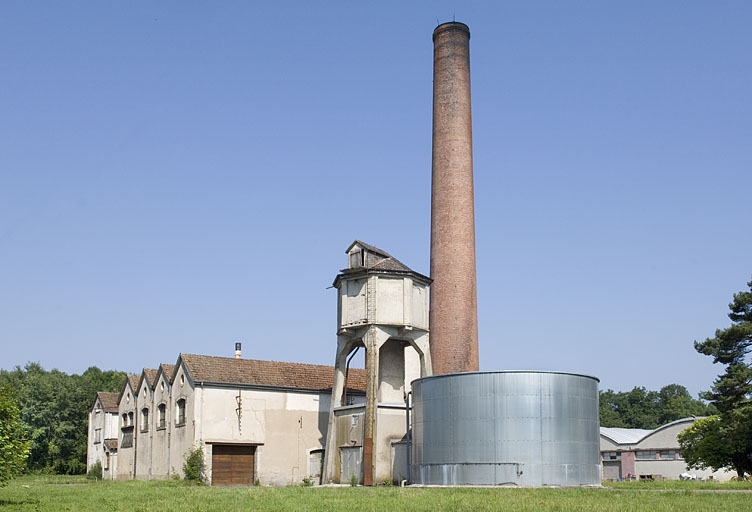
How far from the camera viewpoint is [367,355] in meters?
40.4

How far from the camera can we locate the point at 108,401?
65500 mm

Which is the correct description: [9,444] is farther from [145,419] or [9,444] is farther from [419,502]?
[145,419]

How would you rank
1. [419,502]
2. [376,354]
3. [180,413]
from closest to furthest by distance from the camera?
[419,502]
[376,354]
[180,413]

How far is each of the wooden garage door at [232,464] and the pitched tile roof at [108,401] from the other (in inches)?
893

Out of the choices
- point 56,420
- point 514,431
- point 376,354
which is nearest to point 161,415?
point 376,354

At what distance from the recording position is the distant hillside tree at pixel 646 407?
373 ft

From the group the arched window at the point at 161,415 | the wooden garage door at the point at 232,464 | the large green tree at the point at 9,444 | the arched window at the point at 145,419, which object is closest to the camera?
the large green tree at the point at 9,444

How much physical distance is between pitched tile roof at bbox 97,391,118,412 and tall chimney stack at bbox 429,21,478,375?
103ft

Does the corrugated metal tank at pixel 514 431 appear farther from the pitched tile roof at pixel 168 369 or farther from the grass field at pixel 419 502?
the pitched tile roof at pixel 168 369

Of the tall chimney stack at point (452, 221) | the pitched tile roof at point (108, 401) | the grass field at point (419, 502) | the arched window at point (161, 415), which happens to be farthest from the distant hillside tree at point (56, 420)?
the grass field at point (419, 502)

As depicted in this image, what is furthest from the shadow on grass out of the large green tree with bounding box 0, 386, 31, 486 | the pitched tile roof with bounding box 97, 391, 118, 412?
the pitched tile roof with bounding box 97, 391, 118, 412

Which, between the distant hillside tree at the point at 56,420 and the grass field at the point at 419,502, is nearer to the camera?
the grass field at the point at 419,502

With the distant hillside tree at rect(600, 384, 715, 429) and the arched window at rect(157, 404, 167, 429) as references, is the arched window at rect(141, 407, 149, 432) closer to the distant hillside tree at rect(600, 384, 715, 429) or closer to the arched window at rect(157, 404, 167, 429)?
the arched window at rect(157, 404, 167, 429)

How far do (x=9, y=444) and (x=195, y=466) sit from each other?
63.4 feet
